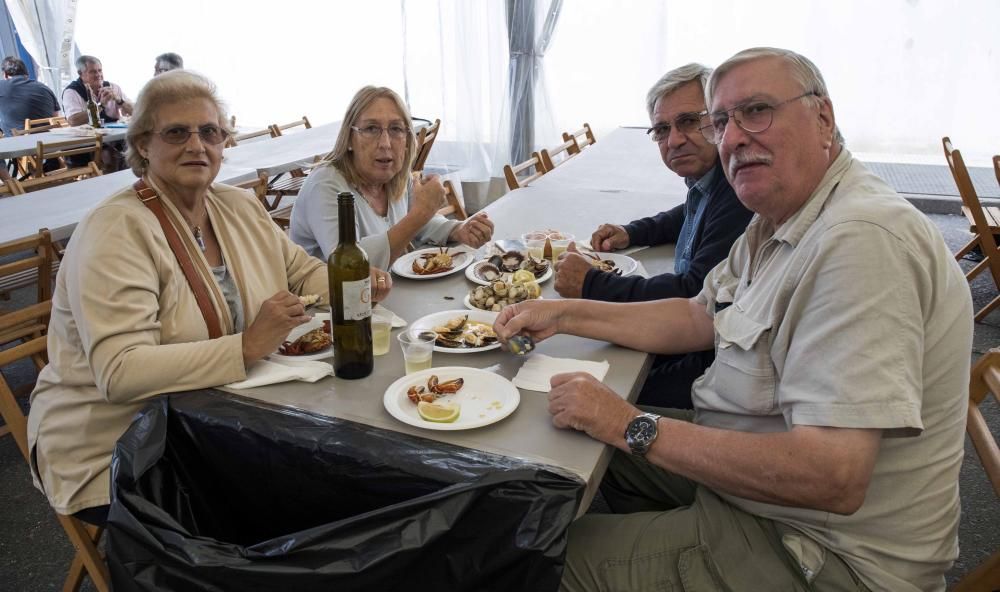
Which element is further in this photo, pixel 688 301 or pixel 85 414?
pixel 688 301

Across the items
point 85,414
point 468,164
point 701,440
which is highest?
point 701,440

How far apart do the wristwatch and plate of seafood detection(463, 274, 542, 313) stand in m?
0.67

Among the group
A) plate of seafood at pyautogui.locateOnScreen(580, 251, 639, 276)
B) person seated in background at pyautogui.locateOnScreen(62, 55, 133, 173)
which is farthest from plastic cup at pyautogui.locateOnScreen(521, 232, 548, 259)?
person seated in background at pyautogui.locateOnScreen(62, 55, 133, 173)

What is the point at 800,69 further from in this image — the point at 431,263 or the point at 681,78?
the point at 431,263

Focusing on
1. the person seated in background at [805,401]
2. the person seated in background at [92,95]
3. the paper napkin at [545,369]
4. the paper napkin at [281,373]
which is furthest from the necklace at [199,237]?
the person seated in background at [92,95]

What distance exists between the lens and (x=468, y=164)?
5.61 meters

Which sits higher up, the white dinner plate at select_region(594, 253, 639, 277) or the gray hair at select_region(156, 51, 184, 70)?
the gray hair at select_region(156, 51, 184, 70)

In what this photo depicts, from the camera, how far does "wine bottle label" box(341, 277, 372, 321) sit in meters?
1.38

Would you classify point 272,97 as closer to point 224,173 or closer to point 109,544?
point 224,173

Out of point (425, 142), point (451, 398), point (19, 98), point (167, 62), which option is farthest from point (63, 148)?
point (451, 398)

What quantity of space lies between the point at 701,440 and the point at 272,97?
6.40 meters

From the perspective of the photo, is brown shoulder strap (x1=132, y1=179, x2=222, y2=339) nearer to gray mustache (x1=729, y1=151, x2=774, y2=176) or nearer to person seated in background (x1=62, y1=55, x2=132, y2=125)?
gray mustache (x1=729, y1=151, x2=774, y2=176)

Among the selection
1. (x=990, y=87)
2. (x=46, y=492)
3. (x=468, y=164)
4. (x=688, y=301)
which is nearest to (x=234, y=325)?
(x=46, y=492)

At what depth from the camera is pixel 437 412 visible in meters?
1.29
